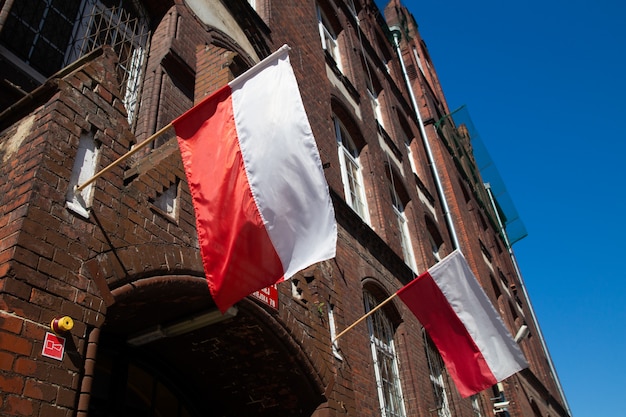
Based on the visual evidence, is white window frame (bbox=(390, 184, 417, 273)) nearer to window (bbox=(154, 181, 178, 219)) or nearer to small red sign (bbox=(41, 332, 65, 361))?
window (bbox=(154, 181, 178, 219))

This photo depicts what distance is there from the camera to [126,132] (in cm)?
383

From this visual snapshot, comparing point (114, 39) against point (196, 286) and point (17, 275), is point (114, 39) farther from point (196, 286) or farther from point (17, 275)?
point (17, 275)

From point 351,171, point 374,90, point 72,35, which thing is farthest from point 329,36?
point 72,35

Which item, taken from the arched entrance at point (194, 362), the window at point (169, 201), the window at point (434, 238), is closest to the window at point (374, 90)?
the window at point (434, 238)

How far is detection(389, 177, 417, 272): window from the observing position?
1238 centimetres

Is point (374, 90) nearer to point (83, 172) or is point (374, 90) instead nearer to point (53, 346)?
point (83, 172)

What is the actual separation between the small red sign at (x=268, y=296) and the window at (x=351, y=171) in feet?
17.0

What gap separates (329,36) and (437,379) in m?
9.02

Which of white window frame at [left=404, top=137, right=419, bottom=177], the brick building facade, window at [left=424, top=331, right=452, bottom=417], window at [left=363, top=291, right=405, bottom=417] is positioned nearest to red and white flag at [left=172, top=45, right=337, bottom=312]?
the brick building facade

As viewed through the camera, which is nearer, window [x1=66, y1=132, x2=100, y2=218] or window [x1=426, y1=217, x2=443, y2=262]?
window [x1=66, y1=132, x2=100, y2=218]

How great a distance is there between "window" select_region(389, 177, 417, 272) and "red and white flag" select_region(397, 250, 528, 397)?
529cm

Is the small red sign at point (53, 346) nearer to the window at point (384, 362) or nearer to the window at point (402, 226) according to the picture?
the window at point (384, 362)

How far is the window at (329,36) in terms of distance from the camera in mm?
13492

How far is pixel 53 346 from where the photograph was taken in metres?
2.69
